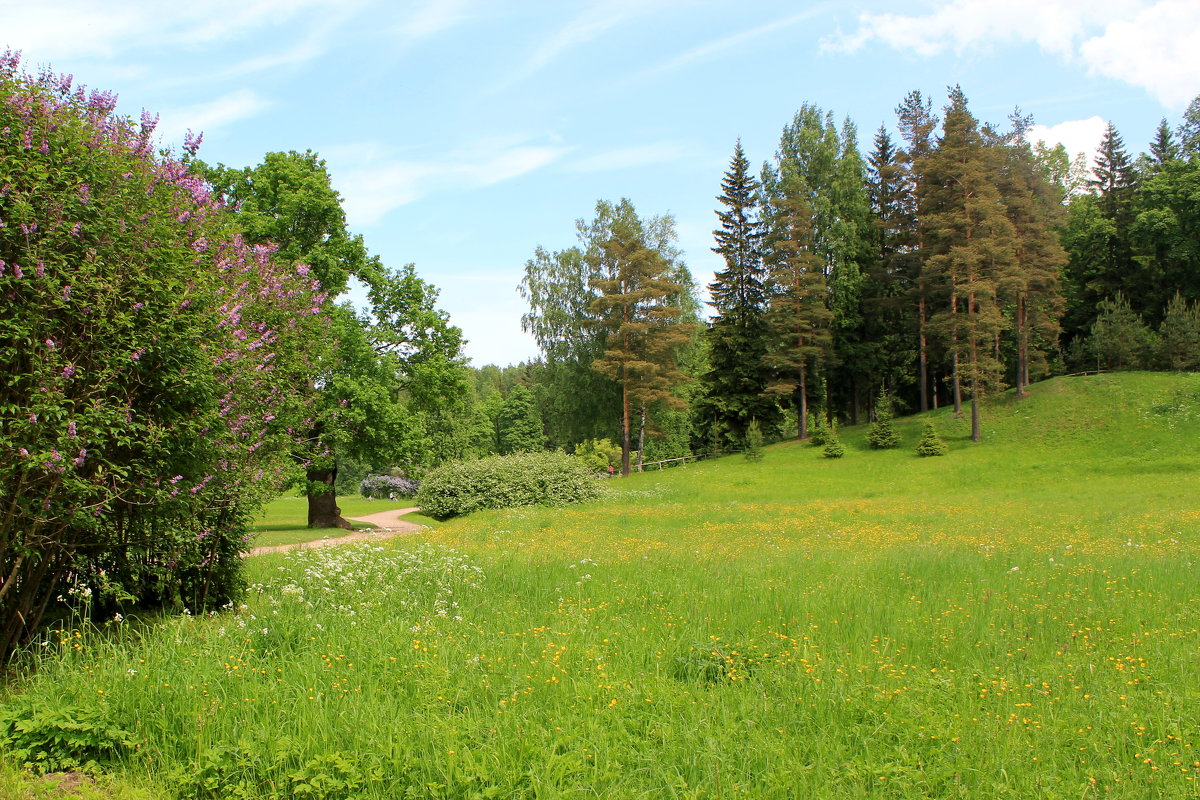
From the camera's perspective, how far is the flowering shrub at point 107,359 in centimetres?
545

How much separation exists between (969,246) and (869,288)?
11.0 m

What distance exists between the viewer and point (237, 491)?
7723mm

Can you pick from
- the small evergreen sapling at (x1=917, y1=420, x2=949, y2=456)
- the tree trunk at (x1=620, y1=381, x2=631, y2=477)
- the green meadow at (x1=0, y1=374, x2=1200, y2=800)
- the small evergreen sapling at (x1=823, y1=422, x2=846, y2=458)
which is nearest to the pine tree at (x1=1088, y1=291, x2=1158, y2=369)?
the small evergreen sapling at (x1=917, y1=420, x2=949, y2=456)

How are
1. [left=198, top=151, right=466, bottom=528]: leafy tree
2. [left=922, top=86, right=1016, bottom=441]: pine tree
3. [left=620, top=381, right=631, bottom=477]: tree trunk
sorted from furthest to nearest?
[left=620, top=381, right=631, bottom=477]: tree trunk → [left=922, top=86, right=1016, bottom=441]: pine tree → [left=198, top=151, right=466, bottom=528]: leafy tree

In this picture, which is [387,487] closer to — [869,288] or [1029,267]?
[869,288]

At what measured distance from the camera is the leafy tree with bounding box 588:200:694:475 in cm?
4106

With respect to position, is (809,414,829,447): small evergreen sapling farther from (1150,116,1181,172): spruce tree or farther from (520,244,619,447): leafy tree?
(1150,116,1181,172): spruce tree

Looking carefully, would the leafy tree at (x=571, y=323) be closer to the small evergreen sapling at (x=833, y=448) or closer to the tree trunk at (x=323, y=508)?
the small evergreen sapling at (x=833, y=448)

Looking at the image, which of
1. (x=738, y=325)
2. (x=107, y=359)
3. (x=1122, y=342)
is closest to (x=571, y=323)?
(x=738, y=325)

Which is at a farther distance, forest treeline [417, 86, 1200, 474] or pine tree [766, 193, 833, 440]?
pine tree [766, 193, 833, 440]

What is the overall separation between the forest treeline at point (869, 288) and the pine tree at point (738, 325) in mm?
104

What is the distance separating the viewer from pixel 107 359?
5.70 meters

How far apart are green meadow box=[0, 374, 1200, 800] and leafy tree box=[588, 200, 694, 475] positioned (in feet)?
97.3

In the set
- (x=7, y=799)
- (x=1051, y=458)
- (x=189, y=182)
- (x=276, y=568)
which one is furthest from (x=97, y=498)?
(x=1051, y=458)
